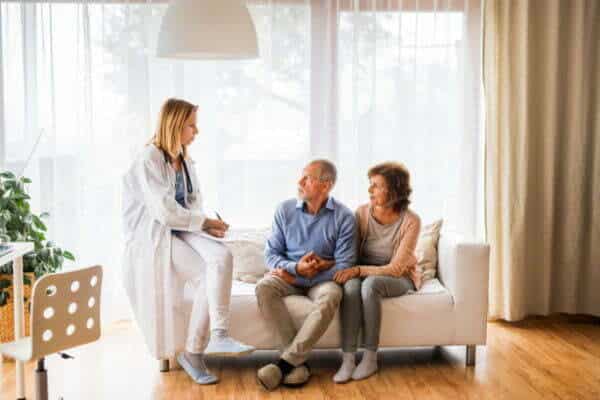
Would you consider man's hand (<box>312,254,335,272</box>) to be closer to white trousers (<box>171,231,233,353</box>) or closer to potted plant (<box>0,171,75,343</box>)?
Result: white trousers (<box>171,231,233,353</box>)

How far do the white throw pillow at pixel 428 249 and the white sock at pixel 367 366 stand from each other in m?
0.63

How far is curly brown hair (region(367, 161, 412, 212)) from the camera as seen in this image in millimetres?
4293

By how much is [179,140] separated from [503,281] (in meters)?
2.30

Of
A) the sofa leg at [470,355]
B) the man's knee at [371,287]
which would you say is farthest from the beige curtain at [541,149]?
the man's knee at [371,287]

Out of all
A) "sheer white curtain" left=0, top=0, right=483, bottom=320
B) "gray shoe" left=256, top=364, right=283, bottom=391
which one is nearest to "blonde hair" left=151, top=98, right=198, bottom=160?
"sheer white curtain" left=0, top=0, right=483, bottom=320

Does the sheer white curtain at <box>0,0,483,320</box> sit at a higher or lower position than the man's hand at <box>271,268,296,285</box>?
higher

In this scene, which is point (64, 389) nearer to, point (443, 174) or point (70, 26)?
point (70, 26)

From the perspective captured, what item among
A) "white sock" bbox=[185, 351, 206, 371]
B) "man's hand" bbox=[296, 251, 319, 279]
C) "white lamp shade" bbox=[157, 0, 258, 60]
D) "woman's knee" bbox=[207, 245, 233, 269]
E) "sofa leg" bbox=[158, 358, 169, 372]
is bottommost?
"sofa leg" bbox=[158, 358, 169, 372]

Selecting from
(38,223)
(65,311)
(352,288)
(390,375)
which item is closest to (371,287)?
(352,288)

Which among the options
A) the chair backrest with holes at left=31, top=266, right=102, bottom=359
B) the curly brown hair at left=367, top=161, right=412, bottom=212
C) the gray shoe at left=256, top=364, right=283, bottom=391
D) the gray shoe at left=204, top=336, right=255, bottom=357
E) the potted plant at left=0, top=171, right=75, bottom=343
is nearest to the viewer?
the chair backrest with holes at left=31, top=266, right=102, bottom=359

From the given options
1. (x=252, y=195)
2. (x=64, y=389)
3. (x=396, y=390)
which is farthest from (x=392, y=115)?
(x=64, y=389)

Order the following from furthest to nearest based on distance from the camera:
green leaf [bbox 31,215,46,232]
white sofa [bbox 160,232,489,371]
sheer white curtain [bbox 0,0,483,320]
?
sheer white curtain [bbox 0,0,483,320]
green leaf [bbox 31,215,46,232]
white sofa [bbox 160,232,489,371]

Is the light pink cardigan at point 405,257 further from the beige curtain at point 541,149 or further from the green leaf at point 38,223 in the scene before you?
the green leaf at point 38,223

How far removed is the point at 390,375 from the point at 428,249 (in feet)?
2.71
